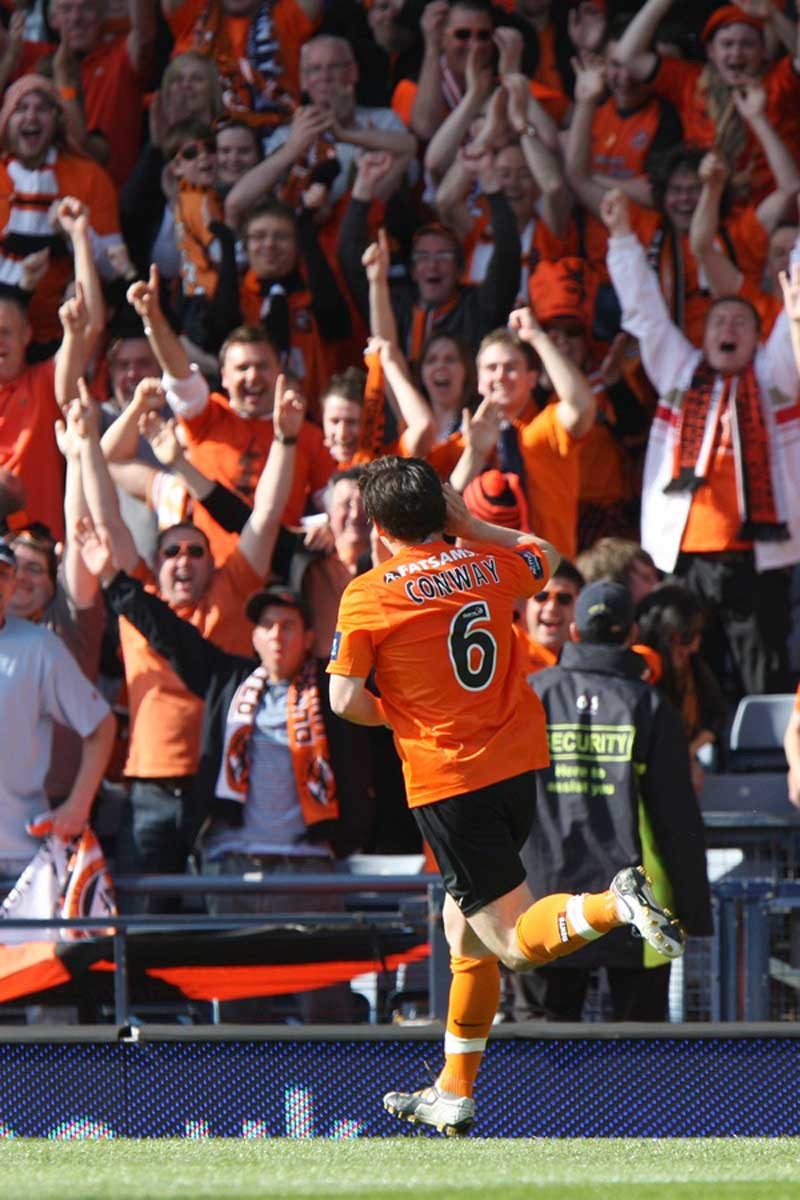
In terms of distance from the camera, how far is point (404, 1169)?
16.2 ft

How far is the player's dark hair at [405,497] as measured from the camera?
566cm

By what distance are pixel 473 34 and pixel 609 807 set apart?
4713mm

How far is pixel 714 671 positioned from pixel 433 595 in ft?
12.7

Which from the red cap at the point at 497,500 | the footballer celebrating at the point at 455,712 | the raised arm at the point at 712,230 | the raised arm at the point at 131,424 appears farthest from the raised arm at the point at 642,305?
the footballer celebrating at the point at 455,712

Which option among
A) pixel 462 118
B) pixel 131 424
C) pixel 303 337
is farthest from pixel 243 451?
pixel 462 118

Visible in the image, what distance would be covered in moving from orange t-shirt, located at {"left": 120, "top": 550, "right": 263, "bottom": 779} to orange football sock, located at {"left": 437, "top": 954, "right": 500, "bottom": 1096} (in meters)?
2.51

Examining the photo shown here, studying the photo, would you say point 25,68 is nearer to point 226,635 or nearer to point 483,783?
point 226,635

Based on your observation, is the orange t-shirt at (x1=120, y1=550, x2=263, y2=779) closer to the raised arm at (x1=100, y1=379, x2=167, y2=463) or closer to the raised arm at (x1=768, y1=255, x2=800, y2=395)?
the raised arm at (x1=100, y1=379, x2=167, y2=463)

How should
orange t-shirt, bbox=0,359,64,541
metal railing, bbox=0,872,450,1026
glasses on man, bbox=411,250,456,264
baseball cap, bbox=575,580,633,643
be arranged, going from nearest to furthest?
1. metal railing, bbox=0,872,450,1026
2. baseball cap, bbox=575,580,633,643
3. orange t-shirt, bbox=0,359,64,541
4. glasses on man, bbox=411,250,456,264

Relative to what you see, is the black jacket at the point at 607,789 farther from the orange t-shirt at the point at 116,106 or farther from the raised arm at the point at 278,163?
the orange t-shirt at the point at 116,106

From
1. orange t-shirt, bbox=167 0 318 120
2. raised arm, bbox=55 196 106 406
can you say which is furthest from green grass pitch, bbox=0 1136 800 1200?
orange t-shirt, bbox=167 0 318 120

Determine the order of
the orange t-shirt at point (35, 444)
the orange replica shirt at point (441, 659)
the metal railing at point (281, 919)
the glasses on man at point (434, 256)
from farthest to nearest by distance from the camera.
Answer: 1. the glasses on man at point (434, 256)
2. the orange t-shirt at point (35, 444)
3. the metal railing at point (281, 919)
4. the orange replica shirt at point (441, 659)

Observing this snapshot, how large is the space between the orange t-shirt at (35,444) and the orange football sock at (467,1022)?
444 cm

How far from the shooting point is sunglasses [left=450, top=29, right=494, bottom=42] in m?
10.3
